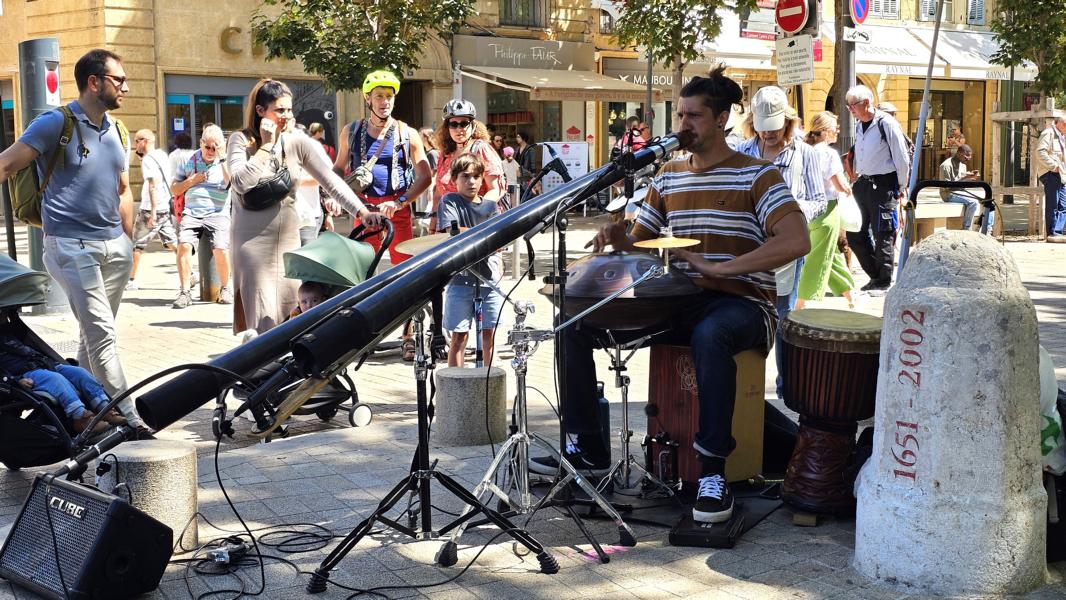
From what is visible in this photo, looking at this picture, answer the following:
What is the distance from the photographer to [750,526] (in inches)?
187

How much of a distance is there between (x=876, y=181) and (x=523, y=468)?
859cm

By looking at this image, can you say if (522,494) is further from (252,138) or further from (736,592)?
(252,138)

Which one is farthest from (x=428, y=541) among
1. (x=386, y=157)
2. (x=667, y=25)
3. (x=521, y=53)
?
(x=521, y=53)

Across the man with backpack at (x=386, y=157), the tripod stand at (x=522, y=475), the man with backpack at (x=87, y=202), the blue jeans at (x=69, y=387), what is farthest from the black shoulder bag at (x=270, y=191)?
the tripod stand at (x=522, y=475)

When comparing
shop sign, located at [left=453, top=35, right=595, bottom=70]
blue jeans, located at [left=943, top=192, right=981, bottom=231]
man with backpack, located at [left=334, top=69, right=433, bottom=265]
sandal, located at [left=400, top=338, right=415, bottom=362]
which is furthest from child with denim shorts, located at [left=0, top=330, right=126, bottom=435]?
shop sign, located at [left=453, top=35, right=595, bottom=70]

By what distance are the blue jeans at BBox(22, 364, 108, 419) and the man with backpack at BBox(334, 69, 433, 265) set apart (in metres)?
3.35

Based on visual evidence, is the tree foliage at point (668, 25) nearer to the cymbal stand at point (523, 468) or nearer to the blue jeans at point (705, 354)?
the blue jeans at point (705, 354)

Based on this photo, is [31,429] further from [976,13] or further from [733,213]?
[976,13]

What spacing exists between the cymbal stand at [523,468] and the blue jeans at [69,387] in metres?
1.94

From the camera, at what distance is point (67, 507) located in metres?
3.96

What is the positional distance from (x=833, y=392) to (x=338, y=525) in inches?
78.8

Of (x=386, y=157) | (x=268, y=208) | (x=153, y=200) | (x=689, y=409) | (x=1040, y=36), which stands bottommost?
(x=689, y=409)

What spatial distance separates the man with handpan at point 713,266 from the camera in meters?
4.72

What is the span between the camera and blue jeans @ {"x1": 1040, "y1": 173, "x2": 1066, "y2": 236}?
17922mm
